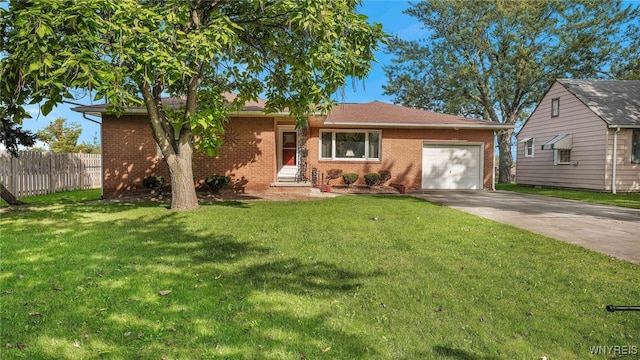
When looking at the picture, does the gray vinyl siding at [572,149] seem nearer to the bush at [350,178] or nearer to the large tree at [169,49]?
the bush at [350,178]

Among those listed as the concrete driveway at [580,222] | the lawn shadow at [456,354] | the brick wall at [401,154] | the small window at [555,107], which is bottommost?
the lawn shadow at [456,354]

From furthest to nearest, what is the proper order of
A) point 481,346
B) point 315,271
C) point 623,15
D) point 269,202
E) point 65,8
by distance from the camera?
point 623,15 < point 269,202 < point 65,8 < point 315,271 < point 481,346

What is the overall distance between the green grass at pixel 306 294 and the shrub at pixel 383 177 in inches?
357

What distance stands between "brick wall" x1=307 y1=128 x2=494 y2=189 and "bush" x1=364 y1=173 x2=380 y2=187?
1.45 feet

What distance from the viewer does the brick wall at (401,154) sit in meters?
15.6

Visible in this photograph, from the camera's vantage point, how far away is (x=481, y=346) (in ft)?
8.16

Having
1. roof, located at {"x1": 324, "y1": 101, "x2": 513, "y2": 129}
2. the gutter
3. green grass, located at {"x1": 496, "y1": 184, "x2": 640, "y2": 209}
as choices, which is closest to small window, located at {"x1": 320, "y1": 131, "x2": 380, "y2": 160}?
the gutter

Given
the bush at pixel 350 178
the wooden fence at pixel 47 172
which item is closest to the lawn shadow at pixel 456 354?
the bush at pixel 350 178

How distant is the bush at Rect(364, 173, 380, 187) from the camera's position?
14984mm

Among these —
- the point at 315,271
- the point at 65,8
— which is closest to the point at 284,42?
the point at 65,8

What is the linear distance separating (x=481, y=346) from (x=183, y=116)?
27.6 ft

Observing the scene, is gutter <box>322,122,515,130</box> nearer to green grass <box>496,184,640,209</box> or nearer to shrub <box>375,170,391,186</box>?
shrub <box>375,170,391,186</box>

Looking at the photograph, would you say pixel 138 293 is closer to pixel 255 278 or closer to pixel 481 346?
pixel 255 278

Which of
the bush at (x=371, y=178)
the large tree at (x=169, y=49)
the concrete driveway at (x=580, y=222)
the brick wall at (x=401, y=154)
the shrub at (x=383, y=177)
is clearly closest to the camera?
the concrete driveway at (x=580, y=222)
